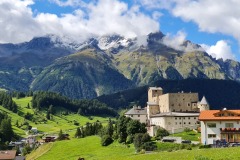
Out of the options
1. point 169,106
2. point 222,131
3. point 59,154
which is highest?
point 169,106

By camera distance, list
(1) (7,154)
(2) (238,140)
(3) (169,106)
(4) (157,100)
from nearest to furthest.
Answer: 1. (2) (238,140)
2. (1) (7,154)
3. (3) (169,106)
4. (4) (157,100)

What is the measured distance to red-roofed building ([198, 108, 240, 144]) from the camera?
10588cm

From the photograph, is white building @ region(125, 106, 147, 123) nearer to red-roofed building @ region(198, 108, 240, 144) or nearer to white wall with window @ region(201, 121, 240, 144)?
red-roofed building @ region(198, 108, 240, 144)

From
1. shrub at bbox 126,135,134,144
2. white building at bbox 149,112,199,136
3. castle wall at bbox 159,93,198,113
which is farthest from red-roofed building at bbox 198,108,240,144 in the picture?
castle wall at bbox 159,93,198,113

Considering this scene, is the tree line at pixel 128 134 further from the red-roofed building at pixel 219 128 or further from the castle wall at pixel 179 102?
the castle wall at pixel 179 102

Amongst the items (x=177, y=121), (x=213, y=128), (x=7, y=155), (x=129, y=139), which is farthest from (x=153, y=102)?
(x=213, y=128)

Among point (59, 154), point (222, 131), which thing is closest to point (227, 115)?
point (222, 131)

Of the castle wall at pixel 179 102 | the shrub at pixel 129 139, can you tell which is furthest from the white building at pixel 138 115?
the shrub at pixel 129 139

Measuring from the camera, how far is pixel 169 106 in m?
176

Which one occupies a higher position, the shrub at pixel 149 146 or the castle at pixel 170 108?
the castle at pixel 170 108

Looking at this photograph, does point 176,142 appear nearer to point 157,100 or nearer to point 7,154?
point 7,154

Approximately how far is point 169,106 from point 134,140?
57073 mm

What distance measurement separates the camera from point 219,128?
350 ft

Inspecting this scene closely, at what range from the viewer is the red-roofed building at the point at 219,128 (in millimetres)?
105875
